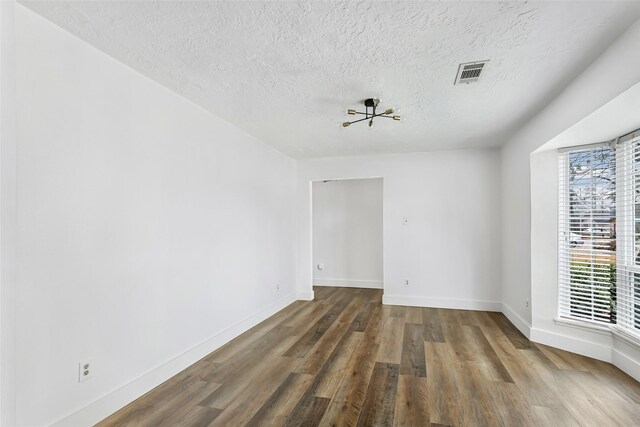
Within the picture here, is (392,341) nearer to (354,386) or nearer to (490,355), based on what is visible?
(490,355)

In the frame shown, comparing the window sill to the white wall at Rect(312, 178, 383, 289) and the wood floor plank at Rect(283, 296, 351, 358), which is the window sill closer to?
the wood floor plank at Rect(283, 296, 351, 358)

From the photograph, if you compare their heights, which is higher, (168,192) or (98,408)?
(168,192)

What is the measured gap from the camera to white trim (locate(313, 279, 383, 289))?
6722 mm

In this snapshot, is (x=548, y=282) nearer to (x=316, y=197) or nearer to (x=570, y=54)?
(x=570, y=54)

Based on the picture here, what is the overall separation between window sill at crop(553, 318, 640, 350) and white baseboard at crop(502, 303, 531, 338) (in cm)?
37

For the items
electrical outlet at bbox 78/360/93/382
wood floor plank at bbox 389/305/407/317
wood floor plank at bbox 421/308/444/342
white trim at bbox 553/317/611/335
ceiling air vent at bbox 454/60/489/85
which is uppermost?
ceiling air vent at bbox 454/60/489/85

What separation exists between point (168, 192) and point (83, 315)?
1160 millimetres

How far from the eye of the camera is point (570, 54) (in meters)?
2.21

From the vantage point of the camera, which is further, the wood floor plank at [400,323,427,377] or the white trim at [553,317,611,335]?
the white trim at [553,317,611,335]

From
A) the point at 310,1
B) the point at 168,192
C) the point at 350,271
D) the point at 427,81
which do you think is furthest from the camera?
the point at 350,271

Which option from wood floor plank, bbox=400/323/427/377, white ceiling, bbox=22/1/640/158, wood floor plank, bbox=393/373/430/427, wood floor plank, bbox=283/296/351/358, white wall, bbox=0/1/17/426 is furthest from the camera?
wood floor plank, bbox=283/296/351/358

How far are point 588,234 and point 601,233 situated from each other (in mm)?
116

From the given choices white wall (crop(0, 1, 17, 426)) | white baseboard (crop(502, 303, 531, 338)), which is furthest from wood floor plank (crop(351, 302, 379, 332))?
white wall (crop(0, 1, 17, 426))

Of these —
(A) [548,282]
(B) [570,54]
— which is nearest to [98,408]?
(B) [570,54]
